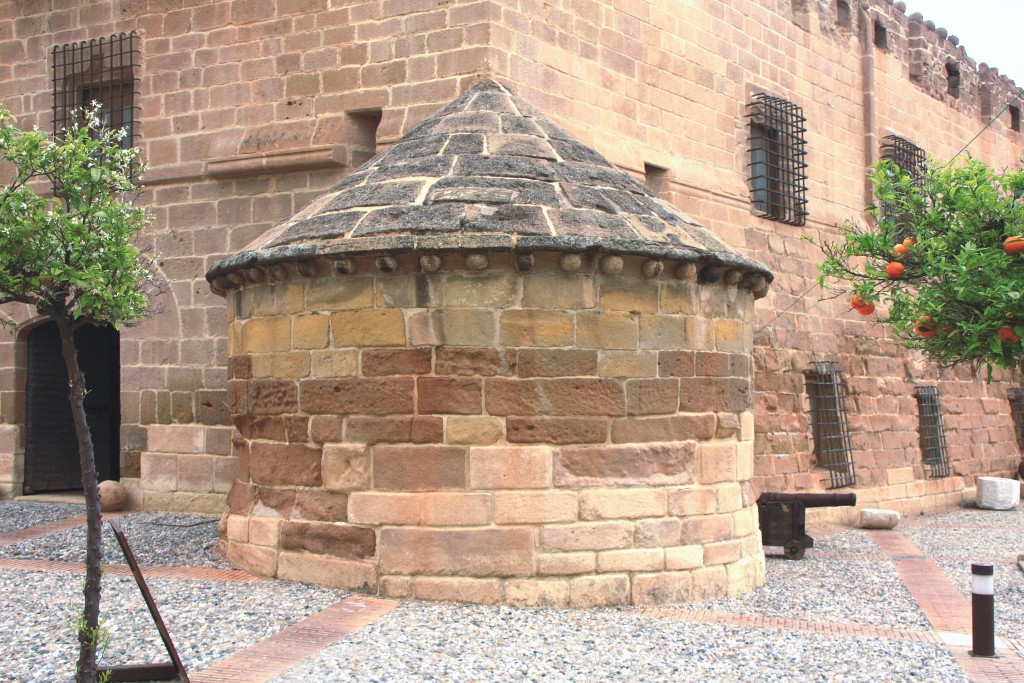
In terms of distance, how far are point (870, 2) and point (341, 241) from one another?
10698 millimetres

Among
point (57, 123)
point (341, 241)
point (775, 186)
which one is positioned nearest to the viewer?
point (341, 241)

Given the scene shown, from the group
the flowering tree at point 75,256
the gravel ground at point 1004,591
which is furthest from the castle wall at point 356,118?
the flowering tree at point 75,256

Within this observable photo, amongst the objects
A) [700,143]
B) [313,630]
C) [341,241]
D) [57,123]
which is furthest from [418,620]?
[57,123]

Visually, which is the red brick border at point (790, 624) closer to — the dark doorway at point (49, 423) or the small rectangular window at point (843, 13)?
the dark doorway at point (49, 423)

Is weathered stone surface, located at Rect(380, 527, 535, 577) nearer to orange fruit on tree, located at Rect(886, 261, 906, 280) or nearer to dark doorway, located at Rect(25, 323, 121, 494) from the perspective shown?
orange fruit on tree, located at Rect(886, 261, 906, 280)

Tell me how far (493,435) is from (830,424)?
7.20 metres

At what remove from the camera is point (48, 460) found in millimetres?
11336

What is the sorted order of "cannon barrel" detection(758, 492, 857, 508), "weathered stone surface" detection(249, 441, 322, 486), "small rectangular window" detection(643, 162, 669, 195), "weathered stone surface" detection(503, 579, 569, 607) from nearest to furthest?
"weathered stone surface" detection(503, 579, 569, 607)
"weathered stone surface" detection(249, 441, 322, 486)
"cannon barrel" detection(758, 492, 857, 508)
"small rectangular window" detection(643, 162, 669, 195)

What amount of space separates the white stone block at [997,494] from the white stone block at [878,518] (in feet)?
10.6

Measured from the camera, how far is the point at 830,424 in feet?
40.6

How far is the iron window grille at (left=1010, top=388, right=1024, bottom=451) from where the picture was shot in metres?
17.0

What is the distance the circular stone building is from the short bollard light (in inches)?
67.3

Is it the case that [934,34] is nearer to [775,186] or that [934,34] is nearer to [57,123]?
[775,186]

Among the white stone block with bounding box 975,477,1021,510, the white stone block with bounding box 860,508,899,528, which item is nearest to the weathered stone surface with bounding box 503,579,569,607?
the white stone block with bounding box 860,508,899,528
